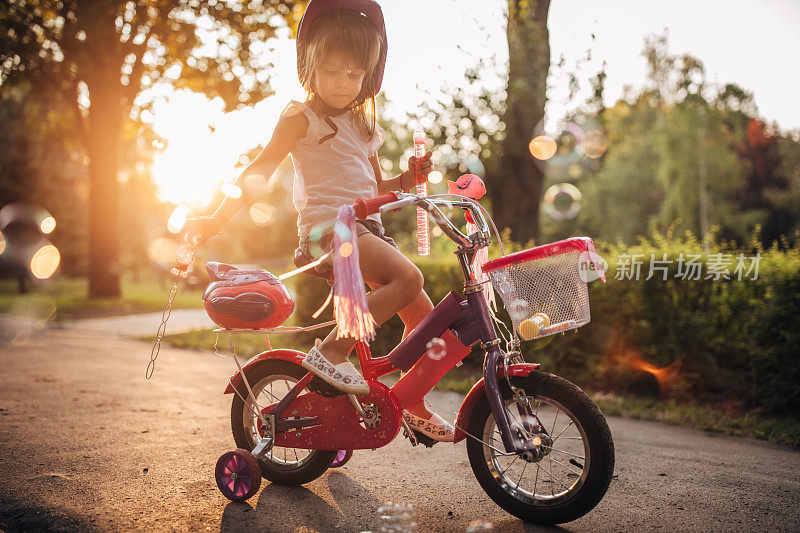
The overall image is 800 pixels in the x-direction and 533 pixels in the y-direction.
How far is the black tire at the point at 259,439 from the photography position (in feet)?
10.4

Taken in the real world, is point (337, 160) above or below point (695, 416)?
above

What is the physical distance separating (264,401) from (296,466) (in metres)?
0.39

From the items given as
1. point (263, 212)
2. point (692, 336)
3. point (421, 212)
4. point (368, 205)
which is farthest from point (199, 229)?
point (263, 212)

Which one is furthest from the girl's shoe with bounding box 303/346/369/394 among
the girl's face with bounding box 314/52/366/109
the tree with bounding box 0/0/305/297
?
the tree with bounding box 0/0/305/297

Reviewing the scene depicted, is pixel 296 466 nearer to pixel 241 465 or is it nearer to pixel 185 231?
pixel 241 465

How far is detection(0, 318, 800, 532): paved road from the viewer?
2744 mm

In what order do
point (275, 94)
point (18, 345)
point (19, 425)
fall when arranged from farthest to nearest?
point (275, 94) < point (18, 345) < point (19, 425)

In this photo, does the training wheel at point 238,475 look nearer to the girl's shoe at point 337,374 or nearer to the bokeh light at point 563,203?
the girl's shoe at point 337,374

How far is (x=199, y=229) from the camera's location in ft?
9.23

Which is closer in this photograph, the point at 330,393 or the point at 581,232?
the point at 330,393

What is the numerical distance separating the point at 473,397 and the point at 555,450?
1.37 ft

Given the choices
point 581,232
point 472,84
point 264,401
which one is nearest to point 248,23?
point 472,84

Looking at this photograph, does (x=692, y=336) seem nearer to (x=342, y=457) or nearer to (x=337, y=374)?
(x=342, y=457)

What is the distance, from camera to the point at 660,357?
18.3 ft
